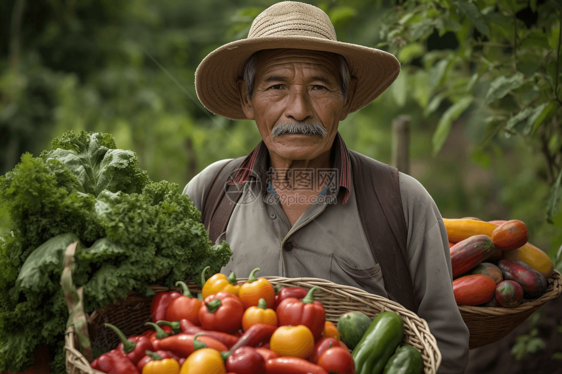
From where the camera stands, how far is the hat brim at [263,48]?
6.94ft

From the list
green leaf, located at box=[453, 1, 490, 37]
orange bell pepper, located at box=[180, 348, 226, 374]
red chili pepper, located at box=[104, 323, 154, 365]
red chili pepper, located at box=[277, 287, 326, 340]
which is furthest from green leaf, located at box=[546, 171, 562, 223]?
red chili pepper, located at box=[104, 323, 154, 365]

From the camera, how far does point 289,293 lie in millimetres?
1755

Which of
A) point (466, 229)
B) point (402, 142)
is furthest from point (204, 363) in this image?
point (402, 142)

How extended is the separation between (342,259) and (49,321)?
1.19 m

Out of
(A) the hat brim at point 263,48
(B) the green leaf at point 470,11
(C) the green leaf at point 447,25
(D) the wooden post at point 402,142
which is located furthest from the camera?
(D) the wooden post at point 402,142

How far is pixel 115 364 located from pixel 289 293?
63cm

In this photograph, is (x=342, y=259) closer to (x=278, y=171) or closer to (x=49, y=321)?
(x=278, y=171)

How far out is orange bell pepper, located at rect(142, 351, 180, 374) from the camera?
1.41m

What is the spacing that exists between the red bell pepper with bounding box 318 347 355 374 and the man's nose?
1.04 m

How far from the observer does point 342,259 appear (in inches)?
85.2

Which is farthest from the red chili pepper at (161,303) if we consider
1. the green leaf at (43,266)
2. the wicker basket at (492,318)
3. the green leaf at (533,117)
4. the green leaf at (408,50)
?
the green leaf at (408,50)

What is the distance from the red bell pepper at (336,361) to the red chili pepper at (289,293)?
0.29 meters

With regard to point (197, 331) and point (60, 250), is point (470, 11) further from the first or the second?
point (60, 250)

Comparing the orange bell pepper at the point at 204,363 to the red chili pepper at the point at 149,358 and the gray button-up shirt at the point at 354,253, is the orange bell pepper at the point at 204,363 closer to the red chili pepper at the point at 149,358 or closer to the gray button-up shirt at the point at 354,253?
the red chili pepper at the point at 149,358
